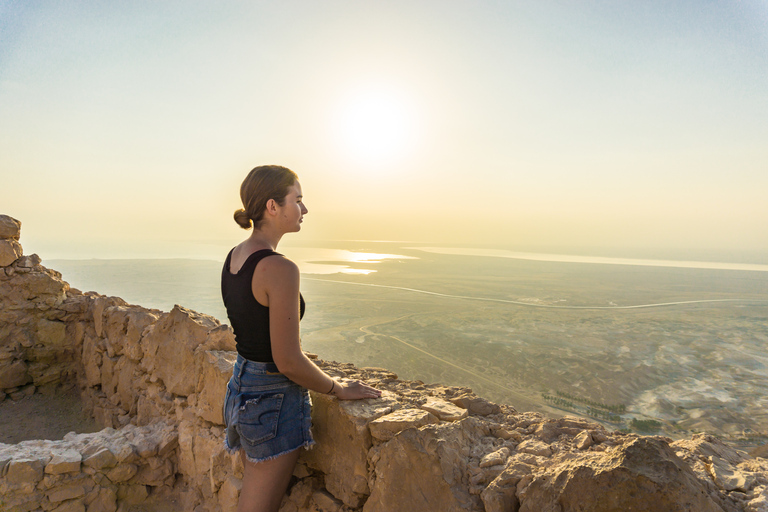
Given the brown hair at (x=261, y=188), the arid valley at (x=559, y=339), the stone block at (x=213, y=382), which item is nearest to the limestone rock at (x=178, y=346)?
the stone block at (x=213, y=382)

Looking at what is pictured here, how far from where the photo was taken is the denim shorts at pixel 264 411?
1.88 m

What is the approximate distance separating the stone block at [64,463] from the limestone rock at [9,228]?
4823 millimetres

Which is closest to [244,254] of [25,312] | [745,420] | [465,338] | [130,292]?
[25,312]

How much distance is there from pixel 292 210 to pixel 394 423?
1292 millimetres

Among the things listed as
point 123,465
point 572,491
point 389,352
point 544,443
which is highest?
point 572,491

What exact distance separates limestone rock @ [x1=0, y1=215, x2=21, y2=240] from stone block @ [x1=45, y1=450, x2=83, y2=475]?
482 cm

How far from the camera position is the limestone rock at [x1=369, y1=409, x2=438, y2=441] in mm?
2086

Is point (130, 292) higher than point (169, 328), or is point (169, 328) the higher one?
point (169, 328)

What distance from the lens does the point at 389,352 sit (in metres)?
16.1

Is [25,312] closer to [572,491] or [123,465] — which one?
[123,465]

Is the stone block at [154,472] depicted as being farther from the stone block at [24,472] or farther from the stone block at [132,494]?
the stone block at [24,472]

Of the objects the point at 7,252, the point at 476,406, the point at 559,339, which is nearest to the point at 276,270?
the point at 476,406

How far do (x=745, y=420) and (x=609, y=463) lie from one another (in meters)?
12.8

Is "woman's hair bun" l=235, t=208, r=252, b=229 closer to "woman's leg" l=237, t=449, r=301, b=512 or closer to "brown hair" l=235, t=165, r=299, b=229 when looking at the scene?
"brown hair" l=235, t=165, r=299, b=229
